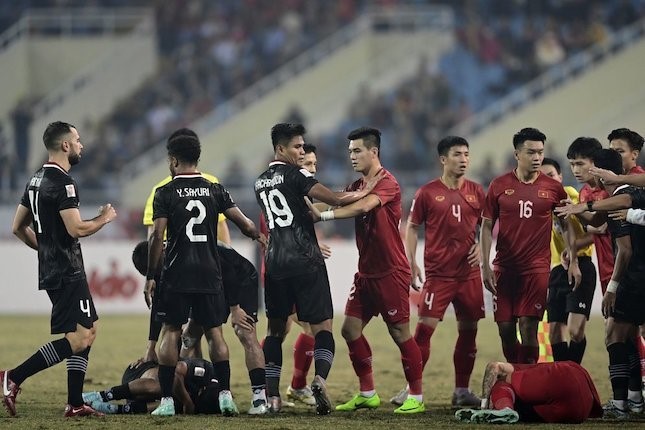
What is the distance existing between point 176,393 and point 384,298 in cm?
199

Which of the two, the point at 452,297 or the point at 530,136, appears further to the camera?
the point at 452,297

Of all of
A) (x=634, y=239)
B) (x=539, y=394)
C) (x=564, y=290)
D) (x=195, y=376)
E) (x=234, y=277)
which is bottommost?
(x=539, y=394)

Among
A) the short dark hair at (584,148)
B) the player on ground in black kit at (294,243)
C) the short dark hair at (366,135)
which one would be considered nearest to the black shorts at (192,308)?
the player on ground in black kit at (294,243)

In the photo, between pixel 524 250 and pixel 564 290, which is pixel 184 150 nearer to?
pixel 524 250

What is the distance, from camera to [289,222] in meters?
10.2

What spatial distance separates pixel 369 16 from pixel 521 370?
21.8 metres

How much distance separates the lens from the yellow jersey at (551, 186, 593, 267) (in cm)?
1155

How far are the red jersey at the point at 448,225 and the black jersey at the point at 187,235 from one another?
240cm

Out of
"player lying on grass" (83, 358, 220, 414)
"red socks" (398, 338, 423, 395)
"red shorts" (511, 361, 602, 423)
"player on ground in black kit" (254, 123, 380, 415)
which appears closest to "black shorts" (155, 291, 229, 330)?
"player lying on grass" (83, 358, 220, 414)

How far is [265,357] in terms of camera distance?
10555mm

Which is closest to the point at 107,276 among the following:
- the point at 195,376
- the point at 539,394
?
the point at 195,376

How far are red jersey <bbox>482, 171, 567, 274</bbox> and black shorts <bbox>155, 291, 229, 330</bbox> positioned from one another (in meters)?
2.75

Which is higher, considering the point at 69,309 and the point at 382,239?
the point at 382,239

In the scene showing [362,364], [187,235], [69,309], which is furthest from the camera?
[362,364]
